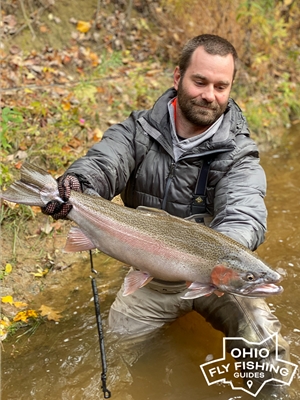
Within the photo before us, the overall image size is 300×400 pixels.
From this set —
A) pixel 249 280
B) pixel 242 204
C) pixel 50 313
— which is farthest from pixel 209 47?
pixel 50 313

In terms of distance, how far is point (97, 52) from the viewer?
30.9 feet

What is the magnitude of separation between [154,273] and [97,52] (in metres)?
7.10

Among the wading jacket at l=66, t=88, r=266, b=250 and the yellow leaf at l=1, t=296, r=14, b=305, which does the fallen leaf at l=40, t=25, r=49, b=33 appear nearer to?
the wading jacket at l=66, t=88, r=266, b=250

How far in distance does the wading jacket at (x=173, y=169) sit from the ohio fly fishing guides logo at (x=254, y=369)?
782mm

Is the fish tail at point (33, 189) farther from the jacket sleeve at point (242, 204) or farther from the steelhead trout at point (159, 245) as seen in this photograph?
the jacket sleeve at point (242, 204)

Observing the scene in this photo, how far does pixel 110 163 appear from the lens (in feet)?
12.6

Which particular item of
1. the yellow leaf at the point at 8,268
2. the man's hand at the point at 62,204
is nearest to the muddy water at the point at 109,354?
the yellow leaf at the point at 8,268

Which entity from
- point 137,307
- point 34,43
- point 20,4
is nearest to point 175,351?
point 137,307

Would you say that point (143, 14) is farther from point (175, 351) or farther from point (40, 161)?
point (175, 351)

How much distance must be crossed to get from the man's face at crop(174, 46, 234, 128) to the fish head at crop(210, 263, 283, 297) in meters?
1.43

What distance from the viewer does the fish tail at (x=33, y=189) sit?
3.24m

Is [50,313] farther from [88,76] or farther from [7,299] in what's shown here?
[88,76]

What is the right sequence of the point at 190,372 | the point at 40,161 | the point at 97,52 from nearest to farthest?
the point at 190,372 < the point at 40,161 < the point at 97,52

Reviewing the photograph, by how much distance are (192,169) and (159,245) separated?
3.26 feet
